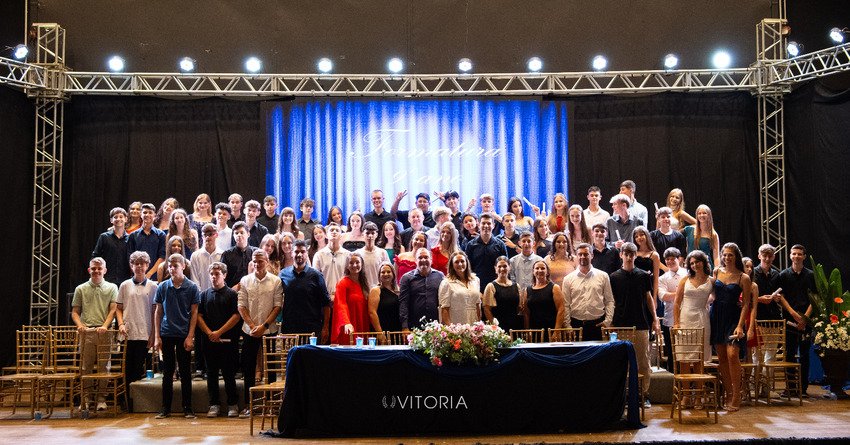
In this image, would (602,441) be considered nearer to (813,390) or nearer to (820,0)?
(813,390)

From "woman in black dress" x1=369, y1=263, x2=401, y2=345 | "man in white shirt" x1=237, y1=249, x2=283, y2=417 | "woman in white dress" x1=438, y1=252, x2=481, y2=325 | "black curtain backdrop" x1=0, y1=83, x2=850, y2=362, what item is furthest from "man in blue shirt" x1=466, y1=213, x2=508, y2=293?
"black curtain backdrop" x1=0, y1=83, x2=850, y2=362

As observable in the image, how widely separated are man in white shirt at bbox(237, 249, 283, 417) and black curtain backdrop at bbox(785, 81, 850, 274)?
23.4 feet

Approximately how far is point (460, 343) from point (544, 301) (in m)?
1.45

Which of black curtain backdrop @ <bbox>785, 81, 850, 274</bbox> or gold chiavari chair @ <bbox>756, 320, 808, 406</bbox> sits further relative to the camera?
black curtain backdrop @ <bbox>785, 81, 850, 274</bbox>

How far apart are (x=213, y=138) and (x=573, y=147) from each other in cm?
517

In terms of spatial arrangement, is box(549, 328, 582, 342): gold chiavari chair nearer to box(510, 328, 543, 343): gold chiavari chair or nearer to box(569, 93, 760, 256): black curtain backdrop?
box(510, 328, 543, 343): gold chiavari chair

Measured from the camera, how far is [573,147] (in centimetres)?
1098

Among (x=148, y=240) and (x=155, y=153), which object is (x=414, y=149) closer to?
(x=155, y=153)

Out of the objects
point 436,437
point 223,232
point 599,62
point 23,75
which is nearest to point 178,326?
point 223,232

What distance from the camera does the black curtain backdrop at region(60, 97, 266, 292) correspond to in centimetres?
1098

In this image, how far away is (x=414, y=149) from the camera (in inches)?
440

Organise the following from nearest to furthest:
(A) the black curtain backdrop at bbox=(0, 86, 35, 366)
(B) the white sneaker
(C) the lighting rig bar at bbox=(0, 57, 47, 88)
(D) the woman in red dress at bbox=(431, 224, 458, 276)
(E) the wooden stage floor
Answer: (E) the wooden stage floor → (B) the white sneaker → (D) the woman in red dress at bbox=(431, 224, 458, 276) → (C) the lighting rig bar at bbox=(0, 57, 47, 88) → (A) the black curtain backdrop at bbox=(0, 86, 35, 366)

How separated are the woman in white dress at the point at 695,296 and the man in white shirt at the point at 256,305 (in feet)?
12.3

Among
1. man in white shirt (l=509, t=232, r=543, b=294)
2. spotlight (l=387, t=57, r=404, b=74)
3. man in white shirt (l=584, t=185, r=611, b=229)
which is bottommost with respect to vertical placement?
man in white shirt (l=509, t=232, r=543, b=294)
